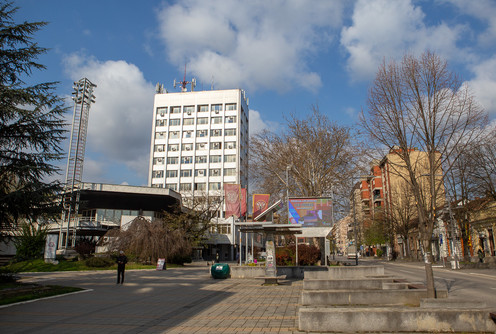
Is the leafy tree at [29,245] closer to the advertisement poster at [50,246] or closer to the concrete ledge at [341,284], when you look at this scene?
the advertisement poster at [50,246]

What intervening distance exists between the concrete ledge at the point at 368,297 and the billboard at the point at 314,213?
13.1 m

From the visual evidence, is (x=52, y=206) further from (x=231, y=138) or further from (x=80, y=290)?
(x=231, y=138)

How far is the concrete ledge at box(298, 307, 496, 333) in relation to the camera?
251 inches

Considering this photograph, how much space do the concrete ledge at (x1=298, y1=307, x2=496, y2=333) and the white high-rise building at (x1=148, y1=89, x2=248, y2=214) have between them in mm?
67762

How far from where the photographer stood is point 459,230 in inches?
1682

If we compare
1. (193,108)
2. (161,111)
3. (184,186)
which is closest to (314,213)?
(184,186)

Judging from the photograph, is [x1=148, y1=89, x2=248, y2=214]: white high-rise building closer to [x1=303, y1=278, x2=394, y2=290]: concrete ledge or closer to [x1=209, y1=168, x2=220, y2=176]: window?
[x1=209, y1=168, x2=220, y2=176]: window

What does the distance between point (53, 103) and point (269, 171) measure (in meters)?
19.4

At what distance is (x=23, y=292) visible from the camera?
1259cm

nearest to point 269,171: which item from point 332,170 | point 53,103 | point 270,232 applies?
point 332,170

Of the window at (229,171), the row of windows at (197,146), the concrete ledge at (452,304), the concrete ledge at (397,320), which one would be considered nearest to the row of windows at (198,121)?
the row of windows at (197,146)

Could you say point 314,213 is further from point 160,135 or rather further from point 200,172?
point 160,135

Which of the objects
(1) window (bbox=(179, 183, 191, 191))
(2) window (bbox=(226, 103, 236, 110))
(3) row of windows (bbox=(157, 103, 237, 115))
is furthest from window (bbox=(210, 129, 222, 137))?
(1) window (bbox=(179, 183, 191, 191))

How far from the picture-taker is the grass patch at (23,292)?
1155cm
